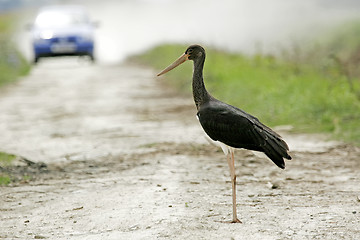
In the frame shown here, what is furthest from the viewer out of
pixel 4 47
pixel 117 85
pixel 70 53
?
pixel 4 47

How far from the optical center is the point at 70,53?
2306 centimetres

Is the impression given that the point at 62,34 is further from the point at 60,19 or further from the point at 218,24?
the point at 218,24

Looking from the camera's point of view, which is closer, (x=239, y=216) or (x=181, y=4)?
(x=239, y=216)

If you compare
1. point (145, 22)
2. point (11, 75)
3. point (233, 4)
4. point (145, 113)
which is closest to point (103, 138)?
point (145, 113)

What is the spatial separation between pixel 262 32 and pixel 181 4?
54.3 feet

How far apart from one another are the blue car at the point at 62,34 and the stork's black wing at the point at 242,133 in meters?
17.8

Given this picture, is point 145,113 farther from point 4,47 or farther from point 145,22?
point 145,22

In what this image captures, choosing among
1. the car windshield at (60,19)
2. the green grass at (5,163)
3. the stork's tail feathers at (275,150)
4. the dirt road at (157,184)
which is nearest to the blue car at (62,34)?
the car windshield at (60,19)

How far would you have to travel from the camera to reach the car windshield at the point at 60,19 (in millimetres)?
23234

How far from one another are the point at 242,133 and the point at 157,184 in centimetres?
159

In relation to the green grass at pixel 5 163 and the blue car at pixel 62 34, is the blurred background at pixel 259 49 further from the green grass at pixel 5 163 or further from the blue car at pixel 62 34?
the green grass at pixel 5 163

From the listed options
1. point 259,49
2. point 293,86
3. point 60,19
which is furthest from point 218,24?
point 293,86

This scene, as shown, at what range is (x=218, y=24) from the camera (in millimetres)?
34969

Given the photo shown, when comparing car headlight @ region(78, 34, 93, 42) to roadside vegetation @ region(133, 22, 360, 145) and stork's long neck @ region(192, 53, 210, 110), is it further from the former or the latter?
stork's long neck @ region(192, 53, 210, 110)
